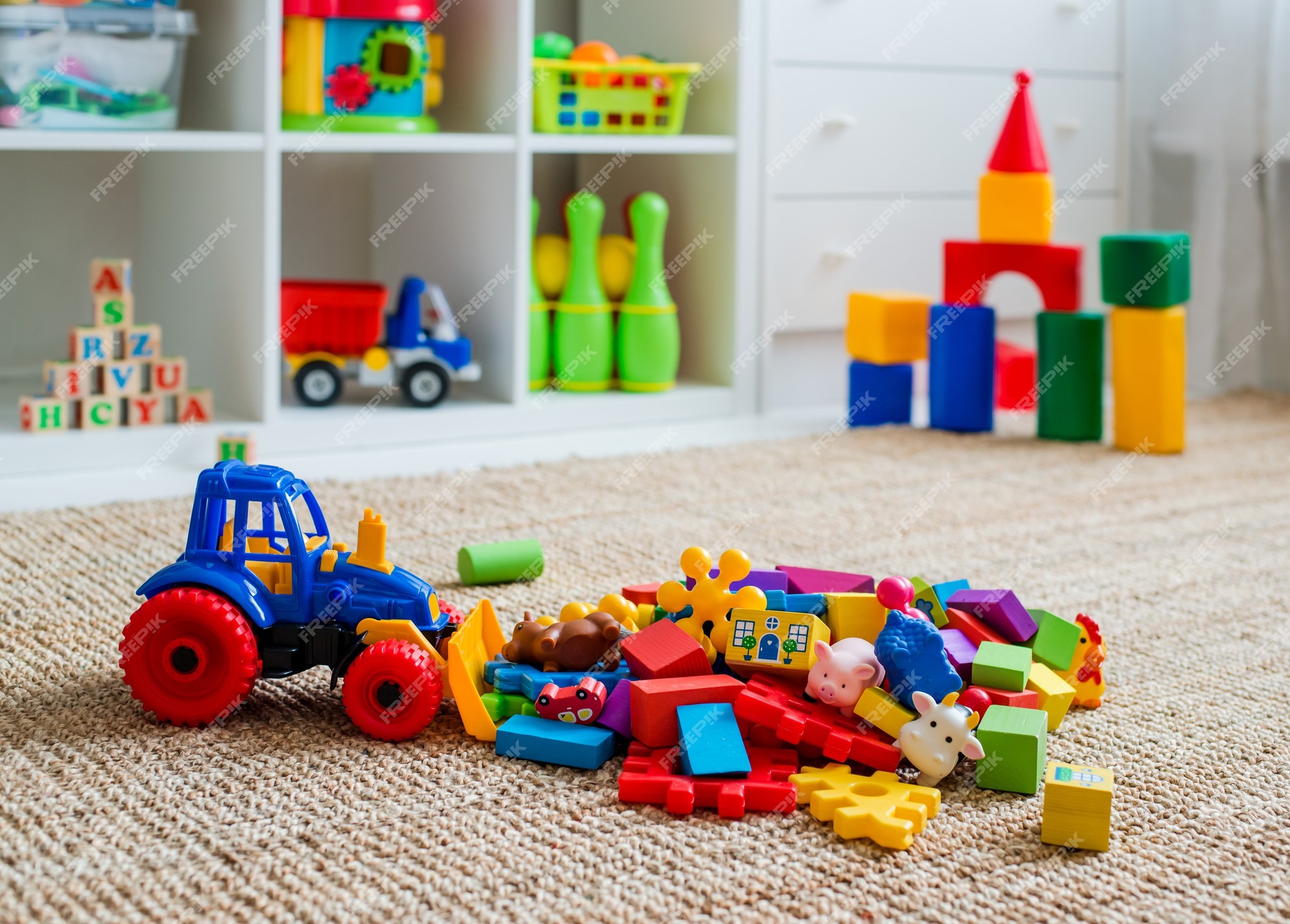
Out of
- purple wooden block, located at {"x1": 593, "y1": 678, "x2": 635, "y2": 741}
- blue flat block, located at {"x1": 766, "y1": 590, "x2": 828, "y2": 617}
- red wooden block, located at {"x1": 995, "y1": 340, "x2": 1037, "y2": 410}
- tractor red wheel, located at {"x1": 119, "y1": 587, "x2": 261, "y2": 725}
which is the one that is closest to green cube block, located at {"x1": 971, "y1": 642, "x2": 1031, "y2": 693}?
blue flat block, located at {"x1": 766, "y1": 590, "x2": 828, "y2": 617}

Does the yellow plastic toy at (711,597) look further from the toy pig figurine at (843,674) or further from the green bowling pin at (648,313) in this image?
the green bowling pin at (648,313)

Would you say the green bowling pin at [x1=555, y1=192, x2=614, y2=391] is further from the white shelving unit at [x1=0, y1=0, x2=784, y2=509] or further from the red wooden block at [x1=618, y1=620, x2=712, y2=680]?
the red wooden block at [x1=618, y1=620, x2=712, y2=680]

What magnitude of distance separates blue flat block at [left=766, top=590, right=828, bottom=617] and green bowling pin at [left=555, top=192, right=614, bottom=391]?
42.4 inches

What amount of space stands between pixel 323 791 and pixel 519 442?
3.43 feet

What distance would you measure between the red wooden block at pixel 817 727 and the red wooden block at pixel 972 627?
137mm

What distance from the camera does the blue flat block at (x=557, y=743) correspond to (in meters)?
0.87

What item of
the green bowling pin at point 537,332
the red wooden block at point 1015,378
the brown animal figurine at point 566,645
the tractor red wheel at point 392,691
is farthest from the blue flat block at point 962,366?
the tractor red wheel at point 392,691

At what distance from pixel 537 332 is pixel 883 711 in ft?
3.97

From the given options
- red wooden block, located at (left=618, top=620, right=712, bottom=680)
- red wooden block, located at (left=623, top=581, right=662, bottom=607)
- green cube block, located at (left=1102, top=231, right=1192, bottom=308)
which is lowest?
red wooden block, located at (left=618, top=620, right=712, bottom=680)

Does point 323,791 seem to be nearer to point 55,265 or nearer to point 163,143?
point 163,143

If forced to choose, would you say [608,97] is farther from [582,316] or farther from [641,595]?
[641,595]

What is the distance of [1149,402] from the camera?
74.8 inches

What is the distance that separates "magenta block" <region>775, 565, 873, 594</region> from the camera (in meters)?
1.04

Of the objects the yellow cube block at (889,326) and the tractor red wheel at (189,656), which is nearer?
the tractor red wheel at (189,656)
